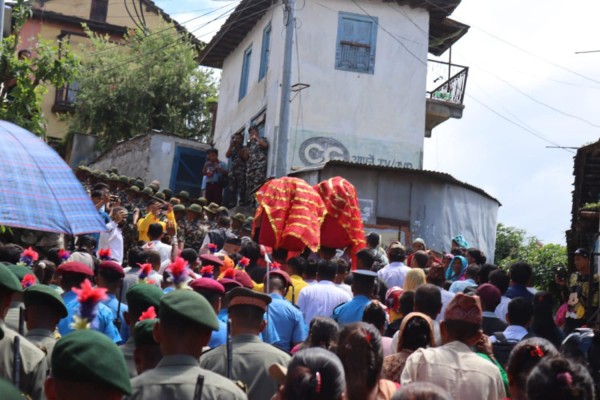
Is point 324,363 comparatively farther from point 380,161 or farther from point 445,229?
point 380,161

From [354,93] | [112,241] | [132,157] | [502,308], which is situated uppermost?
[354,93]

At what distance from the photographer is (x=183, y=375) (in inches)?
182

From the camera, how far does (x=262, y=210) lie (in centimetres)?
1240

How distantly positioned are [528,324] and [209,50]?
23.6 meters

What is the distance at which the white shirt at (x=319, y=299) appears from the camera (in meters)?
8.95

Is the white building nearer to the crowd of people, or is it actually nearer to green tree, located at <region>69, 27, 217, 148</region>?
green tree, located at <region>69, 27, 217, 148</region>

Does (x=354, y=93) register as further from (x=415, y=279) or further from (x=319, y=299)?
(x=319, y=299)

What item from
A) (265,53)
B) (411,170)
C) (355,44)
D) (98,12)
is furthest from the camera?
(98,12)

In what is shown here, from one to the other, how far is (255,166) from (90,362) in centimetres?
2055

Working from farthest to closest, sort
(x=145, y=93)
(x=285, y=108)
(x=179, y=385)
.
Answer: (x=145, y=93)
(x=285, y=108)
(x=179, y=385)

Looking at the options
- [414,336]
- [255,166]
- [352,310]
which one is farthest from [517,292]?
[255,166]


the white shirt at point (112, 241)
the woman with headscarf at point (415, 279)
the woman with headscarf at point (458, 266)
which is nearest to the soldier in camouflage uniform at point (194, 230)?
the white shirt at point (112, 241)

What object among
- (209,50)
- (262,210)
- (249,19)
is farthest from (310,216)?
(209,50)

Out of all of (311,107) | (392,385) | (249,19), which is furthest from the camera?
(249,19)
